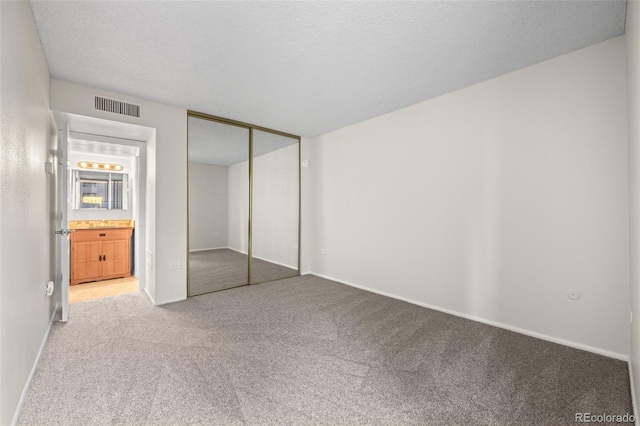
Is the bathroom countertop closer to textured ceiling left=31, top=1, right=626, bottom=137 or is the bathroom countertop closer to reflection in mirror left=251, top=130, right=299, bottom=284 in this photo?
reflection in mirror left=251, top=130, right=299, bottom=284

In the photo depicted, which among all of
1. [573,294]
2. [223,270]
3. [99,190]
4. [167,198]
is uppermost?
[99,190]

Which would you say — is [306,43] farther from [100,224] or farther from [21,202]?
[100,224]

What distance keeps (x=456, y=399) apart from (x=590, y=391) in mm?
930

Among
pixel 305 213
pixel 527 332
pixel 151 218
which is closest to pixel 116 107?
pixel 151 218

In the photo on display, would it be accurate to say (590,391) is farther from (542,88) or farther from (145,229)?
(145,229)

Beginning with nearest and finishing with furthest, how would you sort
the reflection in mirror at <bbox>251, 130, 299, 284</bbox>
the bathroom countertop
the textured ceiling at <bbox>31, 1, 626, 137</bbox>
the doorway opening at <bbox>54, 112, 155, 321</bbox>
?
the textured ceiling at <bbox>31, 1, 626, 137</bbox> < the doorway opening at <bbox>54, 112, 155, 321</bbox> < the bathroom countertop < the reflection in mirror at <bbox>251, 130, 299, 284</bbox>

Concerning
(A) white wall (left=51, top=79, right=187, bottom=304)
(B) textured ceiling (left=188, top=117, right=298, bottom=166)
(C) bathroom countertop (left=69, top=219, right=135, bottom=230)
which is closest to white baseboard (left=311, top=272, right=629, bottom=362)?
(A) white wall (left=51, top=79, right=187, bottom=304)

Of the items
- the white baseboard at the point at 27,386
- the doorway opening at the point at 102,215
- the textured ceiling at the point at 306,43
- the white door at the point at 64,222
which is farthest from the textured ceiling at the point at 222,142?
the white baseboard at the point at 27,386

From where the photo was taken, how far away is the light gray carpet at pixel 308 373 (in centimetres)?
164

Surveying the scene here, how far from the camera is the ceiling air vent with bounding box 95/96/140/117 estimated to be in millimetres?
3164

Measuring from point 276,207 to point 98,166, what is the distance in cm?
337

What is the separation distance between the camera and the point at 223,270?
14.2ft

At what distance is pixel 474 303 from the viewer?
3.05 metres

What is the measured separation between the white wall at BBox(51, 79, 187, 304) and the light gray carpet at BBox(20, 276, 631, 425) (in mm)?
589
